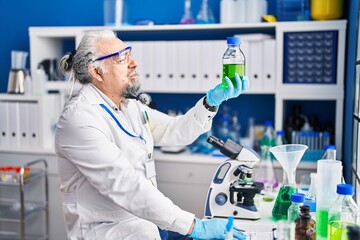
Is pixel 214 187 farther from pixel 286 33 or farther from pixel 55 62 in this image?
pixel 55 62

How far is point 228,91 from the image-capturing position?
1911mm

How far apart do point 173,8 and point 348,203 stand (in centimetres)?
224

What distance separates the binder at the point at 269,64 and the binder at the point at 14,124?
1.70m

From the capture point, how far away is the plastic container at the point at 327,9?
2.71 m

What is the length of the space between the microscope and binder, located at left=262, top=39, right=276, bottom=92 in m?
1.15

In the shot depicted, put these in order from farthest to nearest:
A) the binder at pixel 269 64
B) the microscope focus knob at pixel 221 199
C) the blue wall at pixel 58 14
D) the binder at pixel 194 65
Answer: the blue wall at pixel 58 14 < the binder at pixel 194 65 < the binder at pixel 269 64 < the microscope focus knob at pixel 221 199

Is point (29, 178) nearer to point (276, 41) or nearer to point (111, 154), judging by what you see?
point (111, 154)

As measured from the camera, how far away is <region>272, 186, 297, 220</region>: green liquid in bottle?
1.74 m

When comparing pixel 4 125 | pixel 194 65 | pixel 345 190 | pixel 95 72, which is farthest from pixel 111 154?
pixel 4 125

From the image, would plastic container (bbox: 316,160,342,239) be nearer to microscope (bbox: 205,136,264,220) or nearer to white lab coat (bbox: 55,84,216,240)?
microscope (bbox: 205,136,264,220)

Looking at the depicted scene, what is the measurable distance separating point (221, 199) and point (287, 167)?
283 mm

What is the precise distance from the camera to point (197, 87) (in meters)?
3.00

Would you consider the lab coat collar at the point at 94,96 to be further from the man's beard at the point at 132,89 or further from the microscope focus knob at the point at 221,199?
the microscope focus knob at the point at 221,199

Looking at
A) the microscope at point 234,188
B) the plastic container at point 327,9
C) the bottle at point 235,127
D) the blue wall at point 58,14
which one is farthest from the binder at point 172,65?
A: the microscope at point 234,188
